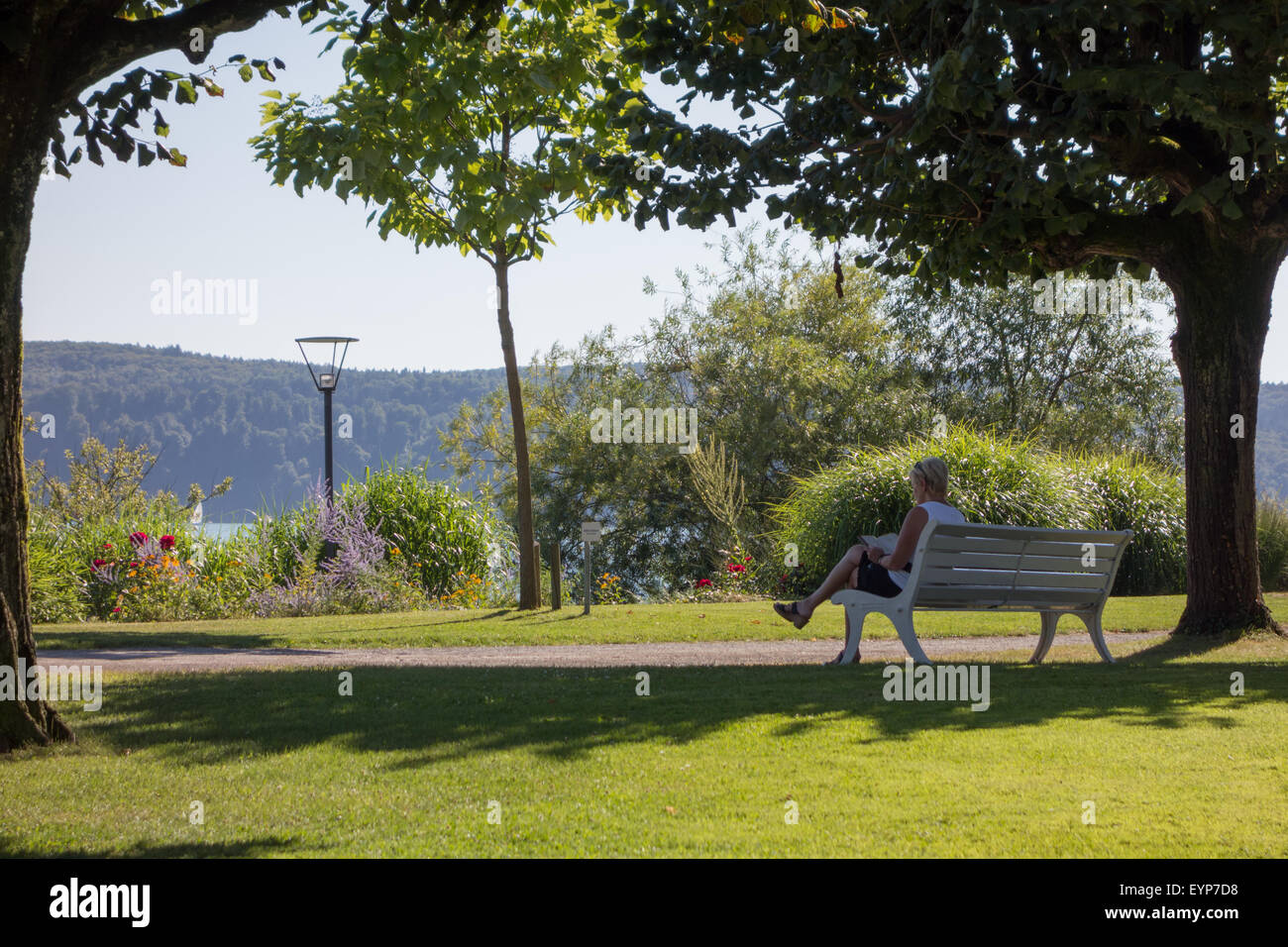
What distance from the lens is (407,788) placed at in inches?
176

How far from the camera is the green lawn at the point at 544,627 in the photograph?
1105cm

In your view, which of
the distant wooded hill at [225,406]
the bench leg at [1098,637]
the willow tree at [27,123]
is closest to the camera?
the willow tree at [27,123]

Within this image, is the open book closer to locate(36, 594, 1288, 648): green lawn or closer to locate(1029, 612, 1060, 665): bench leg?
locate(1029, 612, 1060, 665): bench leg

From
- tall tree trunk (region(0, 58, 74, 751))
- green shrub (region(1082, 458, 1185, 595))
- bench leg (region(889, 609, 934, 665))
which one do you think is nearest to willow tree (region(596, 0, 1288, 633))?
bench leg (region(889, 609, 934, 665))

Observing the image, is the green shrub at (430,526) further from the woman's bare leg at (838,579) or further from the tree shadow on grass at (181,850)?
the tree shadow on grass at (181,850)

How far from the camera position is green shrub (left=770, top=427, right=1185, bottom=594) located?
15.8m

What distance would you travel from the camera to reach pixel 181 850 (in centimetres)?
377

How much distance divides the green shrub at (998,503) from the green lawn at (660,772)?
8667 mm

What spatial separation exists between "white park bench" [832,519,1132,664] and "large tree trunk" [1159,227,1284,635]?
74.4 inches

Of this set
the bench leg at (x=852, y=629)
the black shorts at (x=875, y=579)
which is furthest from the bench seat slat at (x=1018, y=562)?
the bench leg at (x=852, y=629)

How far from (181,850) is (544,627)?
27.2 ft

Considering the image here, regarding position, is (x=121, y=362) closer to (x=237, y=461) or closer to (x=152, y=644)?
(x=237, y=461)

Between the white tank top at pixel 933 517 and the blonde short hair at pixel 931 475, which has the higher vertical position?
the blonde short hair at pixel 931 475

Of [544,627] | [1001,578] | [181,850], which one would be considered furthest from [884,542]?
[181,850]
